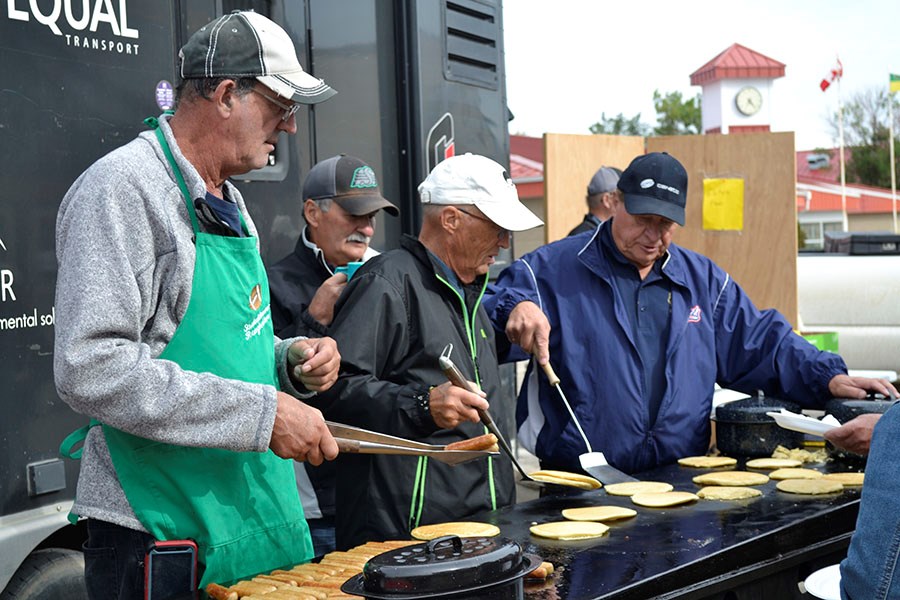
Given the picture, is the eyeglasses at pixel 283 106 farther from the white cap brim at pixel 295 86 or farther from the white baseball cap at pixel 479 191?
the white baseball cap at pixel 479 191

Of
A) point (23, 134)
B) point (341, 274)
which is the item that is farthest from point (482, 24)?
point (23, 134)

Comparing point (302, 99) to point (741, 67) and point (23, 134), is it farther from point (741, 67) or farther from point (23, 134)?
point (741, 67)

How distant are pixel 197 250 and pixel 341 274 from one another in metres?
1.29

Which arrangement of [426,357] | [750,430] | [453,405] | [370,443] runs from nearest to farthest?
[370,443] < [453,405] < [426,357] < [750,430]

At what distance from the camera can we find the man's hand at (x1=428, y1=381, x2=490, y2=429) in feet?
9.39

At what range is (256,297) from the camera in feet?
8.14

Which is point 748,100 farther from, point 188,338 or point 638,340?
point 188,338

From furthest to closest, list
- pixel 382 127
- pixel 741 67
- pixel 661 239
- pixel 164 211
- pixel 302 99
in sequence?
pixel 741 67
pixel 382 127
pixel 661 239
pixel 302 99
pixel 164 211

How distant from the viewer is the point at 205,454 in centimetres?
236

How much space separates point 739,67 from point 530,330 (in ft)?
129

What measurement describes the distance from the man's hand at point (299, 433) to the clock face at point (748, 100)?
1611 inches

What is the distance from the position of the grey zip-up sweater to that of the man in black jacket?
1365 millimetres

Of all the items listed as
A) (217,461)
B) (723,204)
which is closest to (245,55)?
(217,461)

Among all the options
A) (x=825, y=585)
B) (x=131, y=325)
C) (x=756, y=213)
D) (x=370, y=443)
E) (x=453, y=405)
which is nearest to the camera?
(x=131, y=325)
